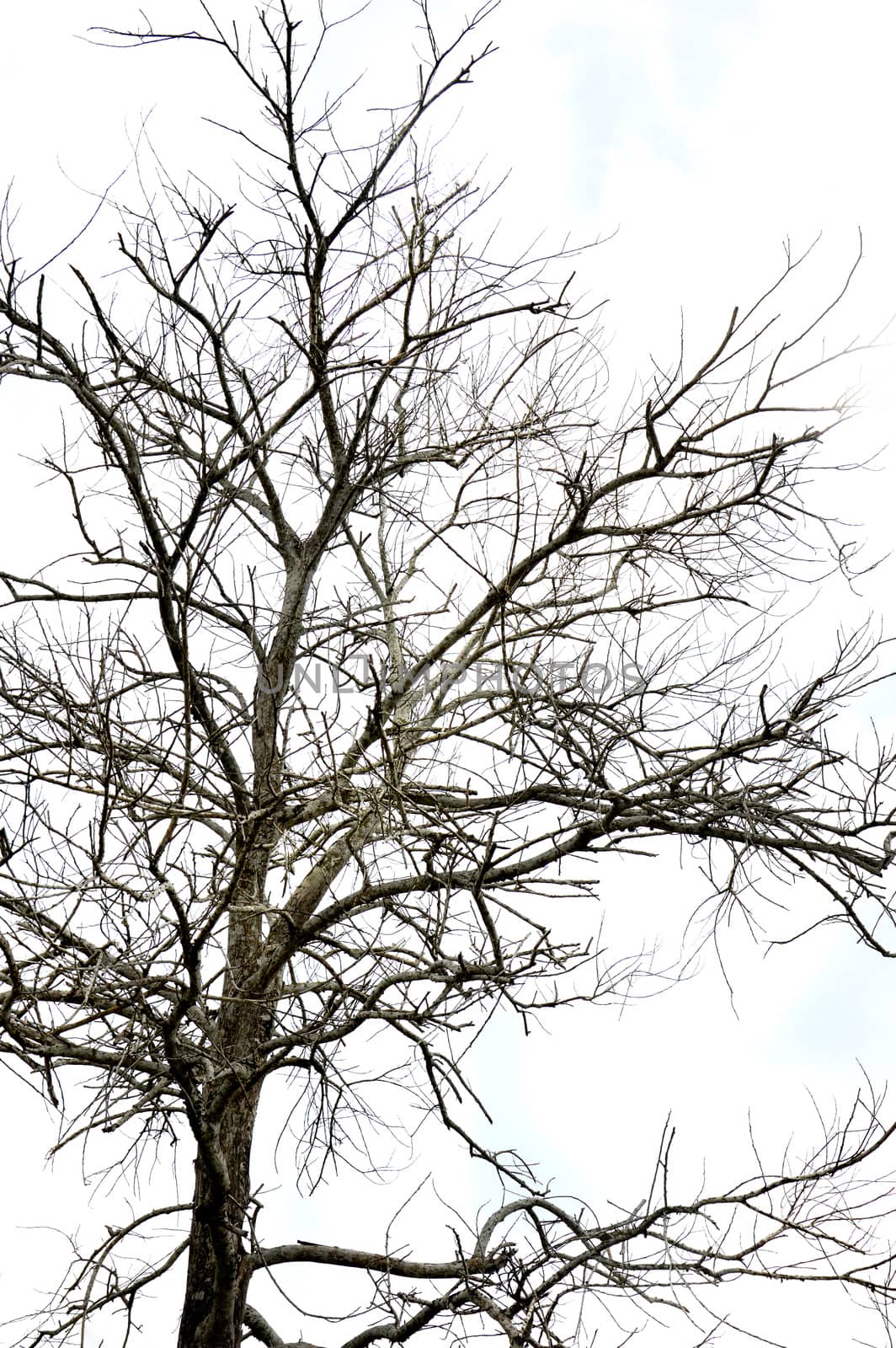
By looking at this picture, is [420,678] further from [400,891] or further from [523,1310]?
[523,1310]

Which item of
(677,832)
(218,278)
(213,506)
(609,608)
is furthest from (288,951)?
(218,278)

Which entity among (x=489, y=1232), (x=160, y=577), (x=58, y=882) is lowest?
(x=489, y=1232)

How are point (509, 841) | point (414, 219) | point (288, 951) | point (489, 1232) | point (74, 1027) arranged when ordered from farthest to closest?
1. point (414, 219)
2. point (489, 1232)
3. point (288, 951)
4. point (509, 841)
5. point (74, 1027)

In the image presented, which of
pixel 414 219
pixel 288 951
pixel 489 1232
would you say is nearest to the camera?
pixel 288 951

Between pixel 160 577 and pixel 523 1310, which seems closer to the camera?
pixel 160 577

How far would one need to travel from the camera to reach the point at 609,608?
22.6 feet

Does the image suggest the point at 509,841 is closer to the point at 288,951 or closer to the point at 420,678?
the point at 288,951

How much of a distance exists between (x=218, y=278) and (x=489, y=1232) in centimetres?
463

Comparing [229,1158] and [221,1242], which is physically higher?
[229,1158]

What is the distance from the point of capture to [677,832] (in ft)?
18.2

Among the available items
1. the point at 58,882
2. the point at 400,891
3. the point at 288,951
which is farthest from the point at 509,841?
the point at 58,882

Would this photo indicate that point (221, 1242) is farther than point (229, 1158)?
No

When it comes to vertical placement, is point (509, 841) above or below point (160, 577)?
below

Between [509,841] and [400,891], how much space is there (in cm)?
71
